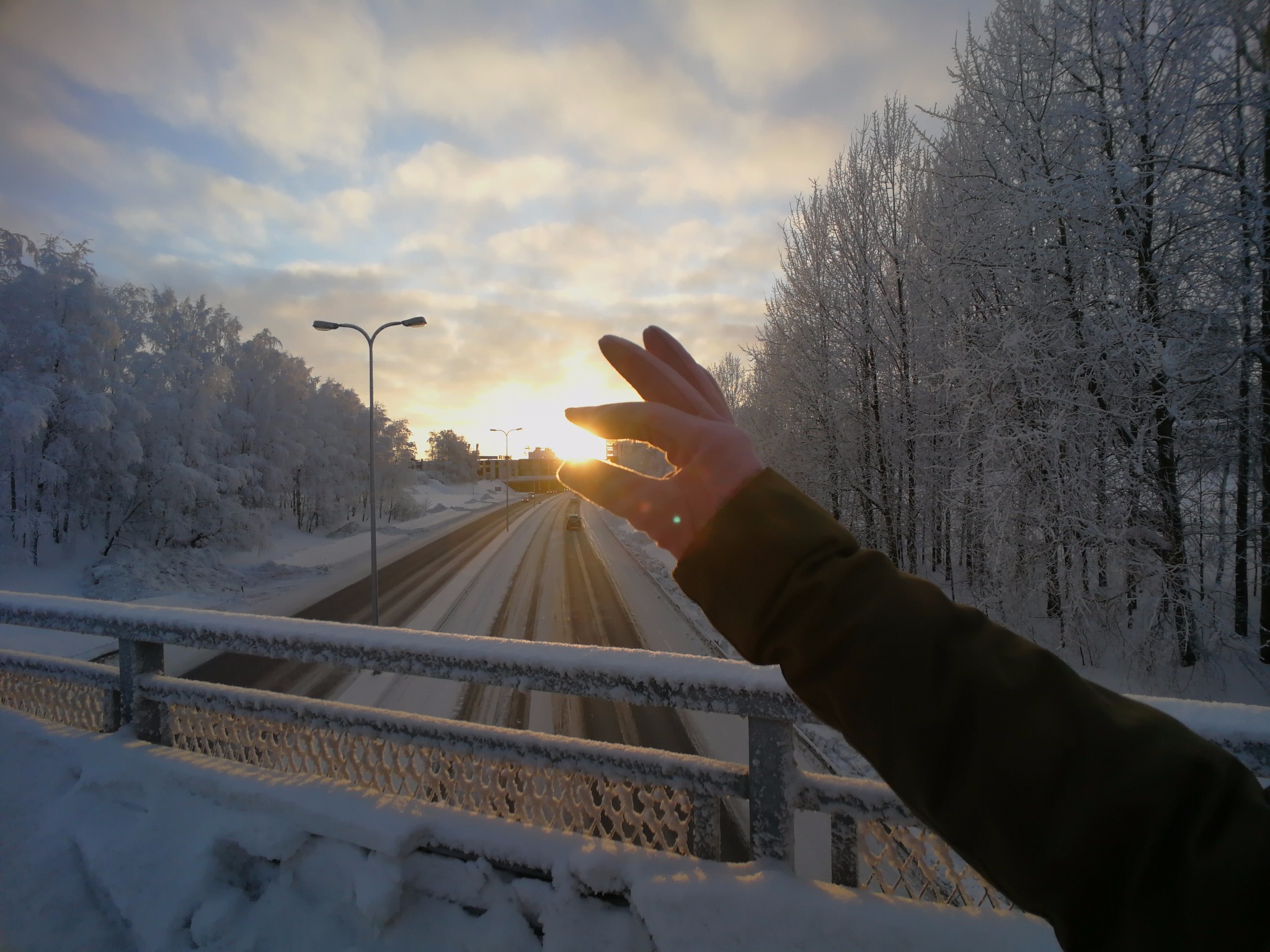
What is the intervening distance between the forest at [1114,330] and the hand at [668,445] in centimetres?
818

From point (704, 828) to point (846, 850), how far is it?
0.43 m

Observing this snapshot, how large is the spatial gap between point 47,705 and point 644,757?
310cm

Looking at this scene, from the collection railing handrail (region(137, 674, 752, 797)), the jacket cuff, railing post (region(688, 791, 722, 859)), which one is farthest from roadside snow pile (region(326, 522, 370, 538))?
the jacket cuff

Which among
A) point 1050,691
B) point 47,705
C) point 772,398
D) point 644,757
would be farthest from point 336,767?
point 772,398

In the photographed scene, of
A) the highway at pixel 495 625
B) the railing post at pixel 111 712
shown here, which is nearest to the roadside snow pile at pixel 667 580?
the highway at pixel 495 625

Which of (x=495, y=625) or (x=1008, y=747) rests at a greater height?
(x=1008, y=747)

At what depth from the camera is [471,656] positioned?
182cm

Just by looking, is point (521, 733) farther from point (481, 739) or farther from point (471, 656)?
point (471, 656)

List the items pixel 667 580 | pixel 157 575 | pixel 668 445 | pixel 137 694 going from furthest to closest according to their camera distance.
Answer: pixel 667 580, pixel 157 575, pixel 137 694, pixel 668 445

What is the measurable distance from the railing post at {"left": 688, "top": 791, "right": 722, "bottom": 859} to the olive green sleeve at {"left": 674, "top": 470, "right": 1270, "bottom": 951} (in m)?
1.14

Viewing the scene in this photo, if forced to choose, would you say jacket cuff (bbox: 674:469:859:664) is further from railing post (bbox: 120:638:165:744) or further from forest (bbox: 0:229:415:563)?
forest (bbox: 0:229:415:563)

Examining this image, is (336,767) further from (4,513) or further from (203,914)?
(4,513)

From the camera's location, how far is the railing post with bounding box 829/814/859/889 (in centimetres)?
156

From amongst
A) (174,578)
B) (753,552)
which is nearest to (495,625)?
(174,578)
